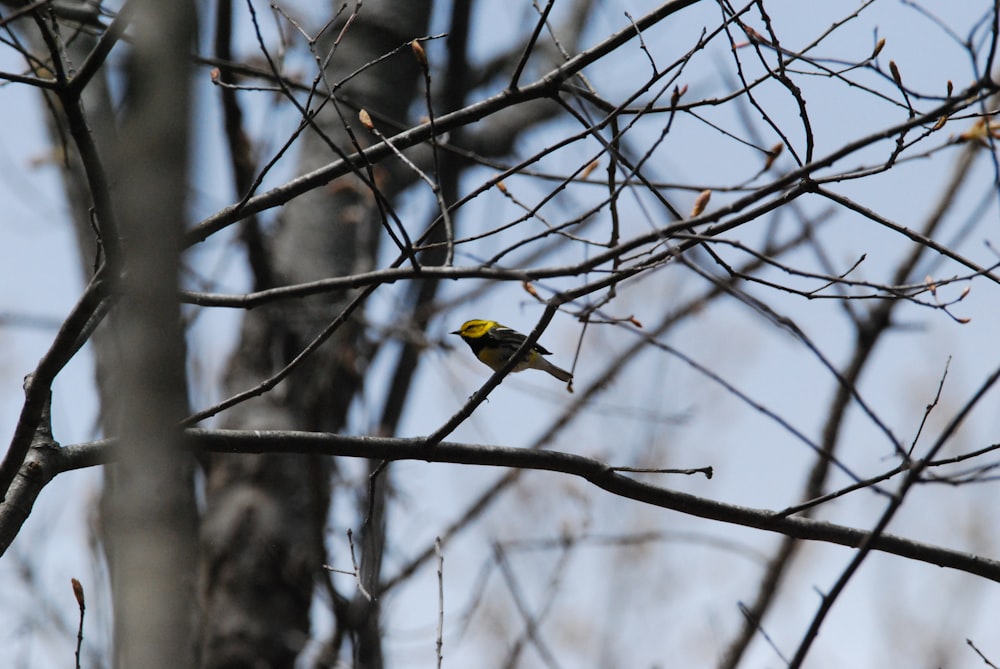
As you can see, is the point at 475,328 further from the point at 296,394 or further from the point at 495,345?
the point at 296,394

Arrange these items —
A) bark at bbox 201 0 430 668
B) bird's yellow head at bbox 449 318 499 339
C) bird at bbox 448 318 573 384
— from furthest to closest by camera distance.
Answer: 1. bird's yellow head at bbox 449 318 499 339
2. bird at bbox 448 318 573 384
3. bark at bbox 201 0 430 668

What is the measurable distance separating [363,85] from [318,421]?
93.6 inches

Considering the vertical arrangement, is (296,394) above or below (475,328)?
below

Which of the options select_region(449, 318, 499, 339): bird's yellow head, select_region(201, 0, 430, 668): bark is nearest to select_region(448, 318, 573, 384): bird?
select_region(449, 318, 499, 339): bird's yellow head

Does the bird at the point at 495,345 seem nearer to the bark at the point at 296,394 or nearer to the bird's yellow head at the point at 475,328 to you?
the bird's yellow head at the point at 475,328

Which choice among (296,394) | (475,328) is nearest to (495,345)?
(475,328)

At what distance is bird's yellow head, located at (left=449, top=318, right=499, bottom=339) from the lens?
22.5 feet

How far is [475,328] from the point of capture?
7000 millimetres

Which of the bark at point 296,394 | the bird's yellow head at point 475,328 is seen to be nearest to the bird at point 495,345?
the bird's yellow head at point 475,328

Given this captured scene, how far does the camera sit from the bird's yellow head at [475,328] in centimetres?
687

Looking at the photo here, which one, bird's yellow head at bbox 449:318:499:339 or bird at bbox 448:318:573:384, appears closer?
bird at bbox 448:318:573:384

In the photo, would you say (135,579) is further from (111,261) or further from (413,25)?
(413,25)

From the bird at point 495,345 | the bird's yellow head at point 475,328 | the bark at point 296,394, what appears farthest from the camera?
the bird's yellow head at point 475,328

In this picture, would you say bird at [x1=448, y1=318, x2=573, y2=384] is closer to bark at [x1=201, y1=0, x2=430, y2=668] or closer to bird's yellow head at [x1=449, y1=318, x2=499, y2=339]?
bird's yellow head at [x1=449, y1=318, x2=499, y2=339]
